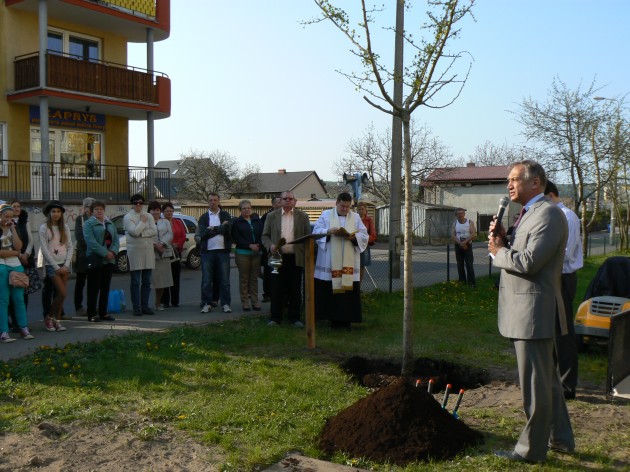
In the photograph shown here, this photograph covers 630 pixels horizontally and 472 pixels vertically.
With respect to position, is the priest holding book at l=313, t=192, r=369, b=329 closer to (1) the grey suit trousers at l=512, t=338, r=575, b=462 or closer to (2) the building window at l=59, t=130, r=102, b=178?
(1) the grey suit trousers at l=512, t=338, r=575, b=462

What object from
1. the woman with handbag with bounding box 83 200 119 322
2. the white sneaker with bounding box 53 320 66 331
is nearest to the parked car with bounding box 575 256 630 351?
the woman with handbag with bounding box 83 200 119 322

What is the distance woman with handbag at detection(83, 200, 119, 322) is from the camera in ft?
34.4

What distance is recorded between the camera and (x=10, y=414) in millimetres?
5859

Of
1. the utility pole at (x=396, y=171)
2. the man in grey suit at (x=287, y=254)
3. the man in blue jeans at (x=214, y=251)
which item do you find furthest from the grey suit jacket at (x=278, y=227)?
the utility pole at (x=396, y=171)

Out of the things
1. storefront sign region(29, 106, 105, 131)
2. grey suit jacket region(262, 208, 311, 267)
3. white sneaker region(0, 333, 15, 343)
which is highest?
storefront sign region(29, 106, 105, 131)

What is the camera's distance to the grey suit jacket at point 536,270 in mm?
4559

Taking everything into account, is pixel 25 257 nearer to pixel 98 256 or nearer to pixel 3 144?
pixel 98 256

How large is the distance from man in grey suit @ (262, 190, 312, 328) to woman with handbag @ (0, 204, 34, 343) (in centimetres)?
341

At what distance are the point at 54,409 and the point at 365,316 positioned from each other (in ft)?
20.3

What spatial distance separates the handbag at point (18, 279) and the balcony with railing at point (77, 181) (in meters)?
13.4

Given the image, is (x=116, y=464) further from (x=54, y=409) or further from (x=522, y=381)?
(x=522, y=381)

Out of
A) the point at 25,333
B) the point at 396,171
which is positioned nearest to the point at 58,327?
the point at 25,333

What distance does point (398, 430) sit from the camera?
5.15 m

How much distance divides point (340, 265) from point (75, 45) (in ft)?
64.8
